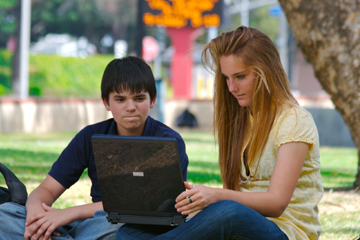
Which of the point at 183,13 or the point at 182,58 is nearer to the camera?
the point at 183,13

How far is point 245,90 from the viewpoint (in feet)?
7.81

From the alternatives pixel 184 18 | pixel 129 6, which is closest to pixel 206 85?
pixel 184 18

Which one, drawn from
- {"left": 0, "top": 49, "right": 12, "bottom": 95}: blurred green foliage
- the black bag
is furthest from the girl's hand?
{"left": 0, "top": 49, "right": 12, "bottom": 95}: blurred green foliage

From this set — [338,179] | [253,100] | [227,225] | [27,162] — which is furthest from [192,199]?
[27,162]

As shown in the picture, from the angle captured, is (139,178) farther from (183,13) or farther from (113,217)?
(183,13)

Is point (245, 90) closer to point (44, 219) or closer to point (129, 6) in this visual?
point (44, 219)

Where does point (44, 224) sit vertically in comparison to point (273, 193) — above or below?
below

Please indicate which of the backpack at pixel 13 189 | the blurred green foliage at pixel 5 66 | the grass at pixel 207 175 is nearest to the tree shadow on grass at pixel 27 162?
the grass at pixel 207 175

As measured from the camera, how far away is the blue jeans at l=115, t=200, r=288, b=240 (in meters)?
2.11

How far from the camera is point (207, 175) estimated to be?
610cm

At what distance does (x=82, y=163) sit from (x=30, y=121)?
10.3m

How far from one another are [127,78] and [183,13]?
1174 cm

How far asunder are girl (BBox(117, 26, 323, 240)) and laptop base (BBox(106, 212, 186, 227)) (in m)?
0.04

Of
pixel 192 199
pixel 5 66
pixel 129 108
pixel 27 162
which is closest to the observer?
pixel 192 199
